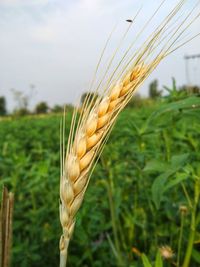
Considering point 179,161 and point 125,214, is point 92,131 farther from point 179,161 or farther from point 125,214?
point 125,214

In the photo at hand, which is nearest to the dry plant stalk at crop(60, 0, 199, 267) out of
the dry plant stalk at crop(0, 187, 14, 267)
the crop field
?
the dry plant stalk at crop(0, 187, 14, 267)

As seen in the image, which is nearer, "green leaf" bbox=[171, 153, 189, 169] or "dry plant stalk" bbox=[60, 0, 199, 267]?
"dry plant stalk" bbox=[60, 0, 199, 267]

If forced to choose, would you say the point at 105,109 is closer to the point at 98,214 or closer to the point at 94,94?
the point at 94,94

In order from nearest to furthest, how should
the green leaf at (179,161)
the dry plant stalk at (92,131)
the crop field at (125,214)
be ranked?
the dry plant stalk at (92,131)
the green leaf at (179,161)
the crop field at (125,214)

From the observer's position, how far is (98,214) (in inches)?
71.5

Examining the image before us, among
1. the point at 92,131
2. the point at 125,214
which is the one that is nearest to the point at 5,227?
the point at 92,131

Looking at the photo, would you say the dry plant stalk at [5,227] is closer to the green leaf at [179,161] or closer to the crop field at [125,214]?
the green leaf at [179,161]

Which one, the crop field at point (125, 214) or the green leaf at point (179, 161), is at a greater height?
the green leaf at point (179, 161)

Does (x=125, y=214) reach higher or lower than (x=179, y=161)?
lower

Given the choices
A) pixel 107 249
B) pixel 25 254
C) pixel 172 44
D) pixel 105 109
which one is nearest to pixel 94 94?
pixel 105 109

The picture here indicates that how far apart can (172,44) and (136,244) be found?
1303mm

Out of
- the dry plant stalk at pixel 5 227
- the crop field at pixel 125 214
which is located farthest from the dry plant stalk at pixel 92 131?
the crop field at pixel 125 214

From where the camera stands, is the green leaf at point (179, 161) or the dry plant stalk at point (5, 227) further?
the green leaf at point (179, 161)

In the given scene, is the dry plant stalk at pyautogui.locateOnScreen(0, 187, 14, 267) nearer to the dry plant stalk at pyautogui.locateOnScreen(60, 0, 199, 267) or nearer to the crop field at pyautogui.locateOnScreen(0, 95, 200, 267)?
the dry plant stalk at pyautogui.locateOnScreen(60, 0, 199, 267)
